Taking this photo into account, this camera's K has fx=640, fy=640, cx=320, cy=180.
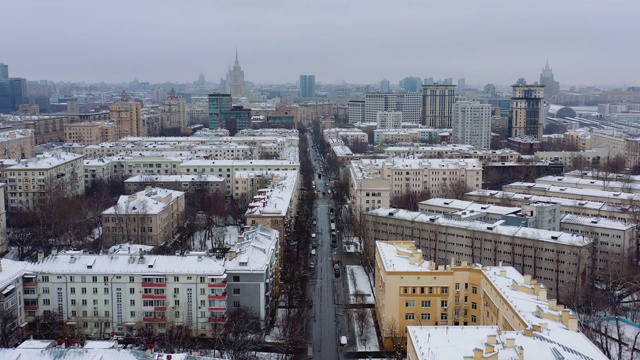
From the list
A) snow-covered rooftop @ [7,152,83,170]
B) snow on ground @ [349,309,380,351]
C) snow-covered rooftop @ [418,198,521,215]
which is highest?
snow-covered rooftop @ [7,152,83,170]

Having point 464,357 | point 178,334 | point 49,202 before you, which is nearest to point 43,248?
point 49,202

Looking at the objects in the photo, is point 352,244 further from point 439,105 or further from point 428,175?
point 439,105

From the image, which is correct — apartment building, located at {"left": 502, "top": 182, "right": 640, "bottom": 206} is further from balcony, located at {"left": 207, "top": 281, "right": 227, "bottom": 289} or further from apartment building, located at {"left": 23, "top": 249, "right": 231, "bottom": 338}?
apartment building, located at {"left": 23, "top": 249, "right": 231, "bottom": 338}

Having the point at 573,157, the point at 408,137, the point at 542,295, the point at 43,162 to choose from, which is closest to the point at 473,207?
the point at 542,295

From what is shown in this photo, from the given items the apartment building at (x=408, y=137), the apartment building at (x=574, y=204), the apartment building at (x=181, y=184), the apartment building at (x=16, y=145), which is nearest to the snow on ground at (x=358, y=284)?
the apartment building at (x=574, y=204)

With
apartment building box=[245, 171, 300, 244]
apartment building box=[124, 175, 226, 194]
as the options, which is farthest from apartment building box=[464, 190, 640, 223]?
apartment building box=[124, 175, 226, 194]

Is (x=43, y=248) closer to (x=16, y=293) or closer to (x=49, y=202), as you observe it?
(x=49, y=202)
